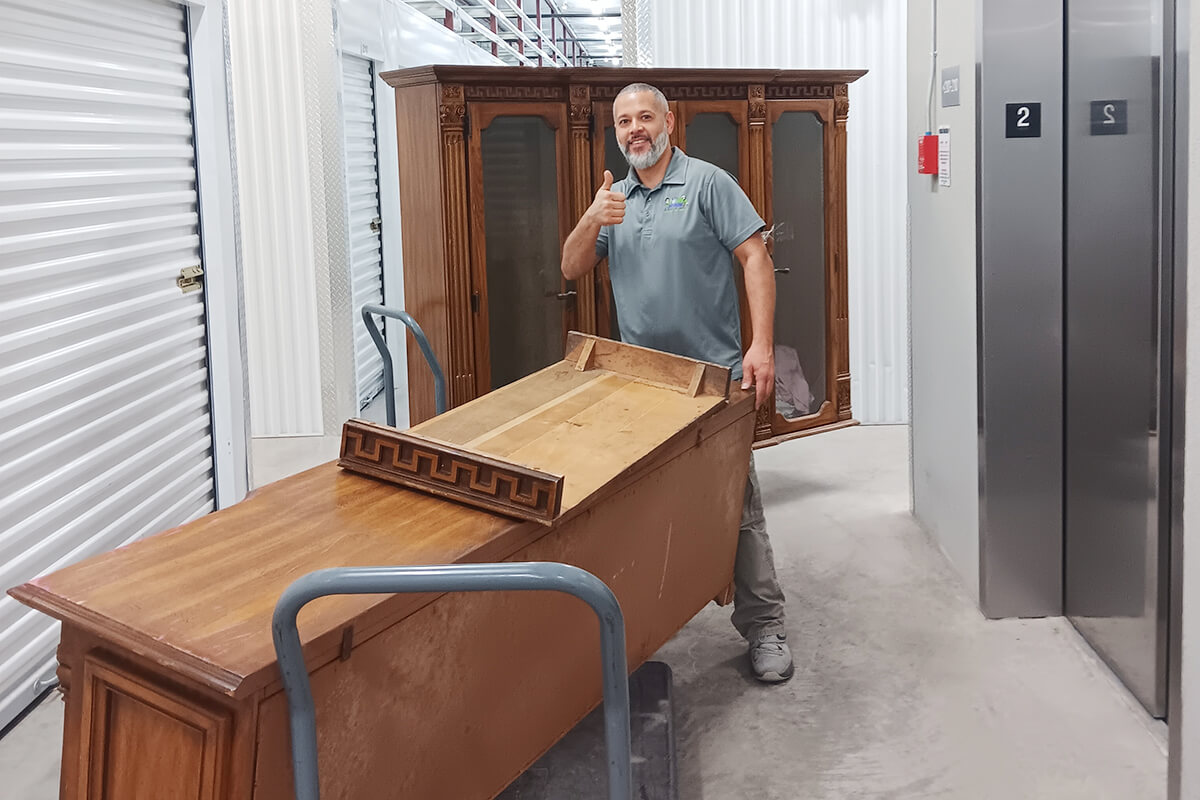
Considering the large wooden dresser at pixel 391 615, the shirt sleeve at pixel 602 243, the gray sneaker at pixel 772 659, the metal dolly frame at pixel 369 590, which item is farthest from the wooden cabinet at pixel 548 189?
the metal dolly frame at pixel 369 590

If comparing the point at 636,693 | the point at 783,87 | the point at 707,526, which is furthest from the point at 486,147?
the point at 636,693

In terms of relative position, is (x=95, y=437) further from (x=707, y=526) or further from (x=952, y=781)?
(x=952, y=781)

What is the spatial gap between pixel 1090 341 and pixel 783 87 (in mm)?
2249

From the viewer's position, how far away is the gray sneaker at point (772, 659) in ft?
12.0

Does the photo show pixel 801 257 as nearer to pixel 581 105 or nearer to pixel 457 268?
pixel 581 105

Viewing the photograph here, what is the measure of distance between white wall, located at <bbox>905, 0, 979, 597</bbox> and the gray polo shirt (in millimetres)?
937

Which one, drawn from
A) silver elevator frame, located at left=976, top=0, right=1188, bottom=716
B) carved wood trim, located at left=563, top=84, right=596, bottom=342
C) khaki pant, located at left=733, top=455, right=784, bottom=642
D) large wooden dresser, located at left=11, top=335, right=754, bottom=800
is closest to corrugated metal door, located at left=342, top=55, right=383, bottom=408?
carved wood trim, located at left=563, top=84, right=596, bottom=342

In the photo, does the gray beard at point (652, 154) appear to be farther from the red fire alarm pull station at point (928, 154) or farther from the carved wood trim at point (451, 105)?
the carved wood trim at point (451, 105)

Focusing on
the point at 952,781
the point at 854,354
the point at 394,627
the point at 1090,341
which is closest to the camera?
the point at 394,627

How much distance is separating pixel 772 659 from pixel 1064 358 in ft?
4.55

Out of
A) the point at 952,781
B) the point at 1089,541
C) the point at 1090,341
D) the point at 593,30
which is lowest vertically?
the point at 952,781

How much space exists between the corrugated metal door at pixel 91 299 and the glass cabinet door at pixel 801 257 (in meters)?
2.61

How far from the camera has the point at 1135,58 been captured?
11.3ft

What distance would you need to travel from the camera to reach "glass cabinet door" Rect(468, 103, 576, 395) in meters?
5.09
